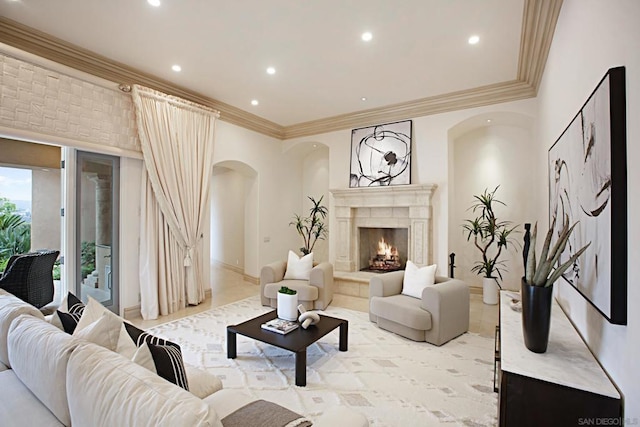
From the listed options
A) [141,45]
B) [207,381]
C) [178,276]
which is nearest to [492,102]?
[141,45]

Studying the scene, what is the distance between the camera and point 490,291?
493cm

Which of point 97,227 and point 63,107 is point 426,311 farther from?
point 63,107

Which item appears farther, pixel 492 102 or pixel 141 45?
pixel 492 102

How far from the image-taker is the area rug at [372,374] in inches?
88.4

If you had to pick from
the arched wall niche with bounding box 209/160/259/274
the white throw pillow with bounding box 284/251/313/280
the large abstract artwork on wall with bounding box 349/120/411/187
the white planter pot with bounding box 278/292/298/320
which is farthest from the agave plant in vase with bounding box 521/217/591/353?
the arched wall niche with bounding box 209/160/259/274

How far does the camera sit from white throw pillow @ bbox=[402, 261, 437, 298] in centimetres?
373

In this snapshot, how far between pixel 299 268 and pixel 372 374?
230 centimetres

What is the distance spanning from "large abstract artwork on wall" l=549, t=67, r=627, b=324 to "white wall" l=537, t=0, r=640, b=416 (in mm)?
33

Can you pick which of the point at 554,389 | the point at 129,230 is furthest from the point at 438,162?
the point at 129,230

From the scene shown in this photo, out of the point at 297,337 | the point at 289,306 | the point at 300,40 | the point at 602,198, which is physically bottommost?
the point at 297,337

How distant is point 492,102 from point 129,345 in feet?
17.2

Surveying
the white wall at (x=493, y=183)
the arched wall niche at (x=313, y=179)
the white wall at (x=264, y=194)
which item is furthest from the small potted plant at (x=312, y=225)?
the white wall at (x=493, y=183)

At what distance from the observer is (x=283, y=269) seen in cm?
496

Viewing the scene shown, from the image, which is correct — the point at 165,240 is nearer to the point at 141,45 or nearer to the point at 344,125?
the point at 141,45
